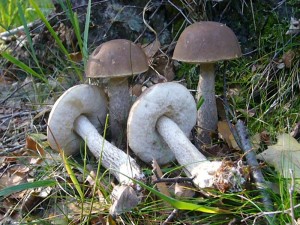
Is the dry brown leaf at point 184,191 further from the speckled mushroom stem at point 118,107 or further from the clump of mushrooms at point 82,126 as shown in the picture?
the speckled mushroom stem at point 118,107

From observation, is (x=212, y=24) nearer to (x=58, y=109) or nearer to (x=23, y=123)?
(x=58, y=109)

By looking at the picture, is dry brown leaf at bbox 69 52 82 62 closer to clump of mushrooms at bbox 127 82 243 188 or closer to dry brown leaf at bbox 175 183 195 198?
clump of mushrooms at bbox 127 82 243 188

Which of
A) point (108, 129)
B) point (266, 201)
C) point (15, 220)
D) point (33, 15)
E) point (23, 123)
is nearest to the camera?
point (266, 201)

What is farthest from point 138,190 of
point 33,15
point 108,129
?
point 33,15

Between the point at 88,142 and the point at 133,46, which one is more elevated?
the point at 133,46

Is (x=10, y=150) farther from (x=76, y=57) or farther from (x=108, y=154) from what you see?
(x=76, y=57)

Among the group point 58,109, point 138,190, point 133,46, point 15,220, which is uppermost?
point 133,46
